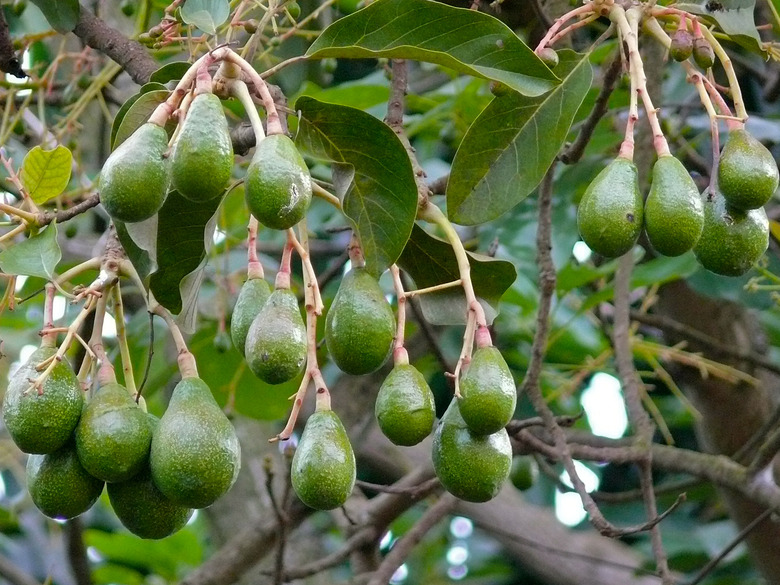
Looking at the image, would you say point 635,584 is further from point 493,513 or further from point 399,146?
point 399,146

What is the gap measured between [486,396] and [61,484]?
18.4 inches

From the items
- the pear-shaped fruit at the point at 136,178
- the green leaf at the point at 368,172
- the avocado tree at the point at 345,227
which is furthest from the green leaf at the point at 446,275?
the pear-shaped fruit at the point at 136,178

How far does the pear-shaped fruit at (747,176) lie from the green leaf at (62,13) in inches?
39.6

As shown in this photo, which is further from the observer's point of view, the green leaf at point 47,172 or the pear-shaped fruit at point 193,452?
the green leaf at point 47,172

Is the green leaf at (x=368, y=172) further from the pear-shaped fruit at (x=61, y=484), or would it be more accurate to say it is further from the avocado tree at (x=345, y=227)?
the pear-shaped fruit at (x=61, y=484)

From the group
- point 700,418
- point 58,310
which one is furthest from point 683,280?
point 58,310

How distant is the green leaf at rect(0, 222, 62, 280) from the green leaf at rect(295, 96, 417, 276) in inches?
12.4

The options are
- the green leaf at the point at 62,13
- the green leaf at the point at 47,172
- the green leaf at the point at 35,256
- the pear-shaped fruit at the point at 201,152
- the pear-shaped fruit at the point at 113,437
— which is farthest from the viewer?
the green leaf at the point at 62,13

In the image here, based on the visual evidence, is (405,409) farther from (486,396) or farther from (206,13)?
(206,13)

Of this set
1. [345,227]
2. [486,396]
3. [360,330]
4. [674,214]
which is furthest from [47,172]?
[674,214]

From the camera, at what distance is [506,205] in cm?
126

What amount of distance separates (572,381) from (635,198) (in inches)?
59.0

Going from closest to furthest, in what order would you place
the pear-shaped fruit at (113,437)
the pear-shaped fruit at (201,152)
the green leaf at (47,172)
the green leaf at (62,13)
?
the pear-shaped fruit at (201,152) < the pear-shaped fruit at (113,437) < the green leaf at (47,172) < the green leaf at (62,13)

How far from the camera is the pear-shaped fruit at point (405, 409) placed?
1.03m
